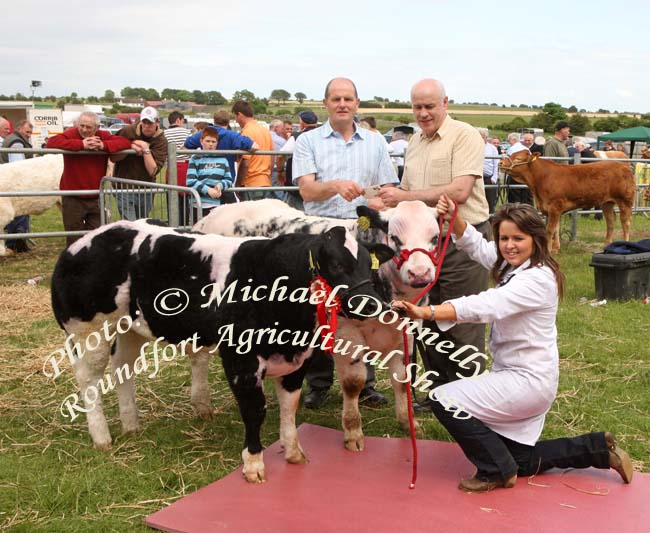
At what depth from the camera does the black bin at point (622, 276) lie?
335 inches

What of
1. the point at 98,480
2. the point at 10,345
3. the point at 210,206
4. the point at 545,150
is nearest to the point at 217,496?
the point at 98,480

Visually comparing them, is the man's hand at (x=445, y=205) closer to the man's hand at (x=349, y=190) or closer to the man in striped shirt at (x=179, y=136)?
the man's hand at (x=349, y=190)

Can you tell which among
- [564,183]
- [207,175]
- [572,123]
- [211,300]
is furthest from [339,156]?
[572,123]

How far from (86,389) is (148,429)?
53 cm

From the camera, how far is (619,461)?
12.6 ft

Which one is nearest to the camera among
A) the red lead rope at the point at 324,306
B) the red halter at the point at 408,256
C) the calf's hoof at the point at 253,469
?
the red lead rope at the point at 324,306

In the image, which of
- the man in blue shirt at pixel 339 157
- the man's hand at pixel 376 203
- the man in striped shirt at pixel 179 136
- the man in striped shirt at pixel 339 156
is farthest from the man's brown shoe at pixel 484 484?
the man in striped shirt at pixel 179 136

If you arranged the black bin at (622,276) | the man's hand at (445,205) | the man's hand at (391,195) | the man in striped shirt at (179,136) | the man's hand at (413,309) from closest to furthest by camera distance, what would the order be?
the man's hand at (413,309) → the man's hand at (445,205) → the man's hand at (391,195) → the black bin at (622,276) → the man in striped shirt at (179,136)

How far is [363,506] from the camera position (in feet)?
12.0

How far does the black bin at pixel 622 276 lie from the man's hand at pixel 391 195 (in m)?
4.81

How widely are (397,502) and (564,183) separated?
31.4 ft

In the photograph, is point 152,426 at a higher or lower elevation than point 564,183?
lower

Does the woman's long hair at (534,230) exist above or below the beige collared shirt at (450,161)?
below

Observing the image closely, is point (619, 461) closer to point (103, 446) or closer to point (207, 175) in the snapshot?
point (103, 446)
